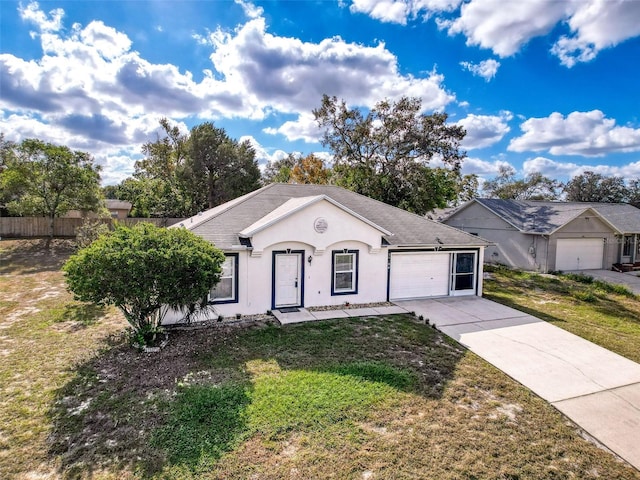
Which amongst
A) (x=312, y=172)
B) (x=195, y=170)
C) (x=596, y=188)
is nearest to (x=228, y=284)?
(x=195, y=170)

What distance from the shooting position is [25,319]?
37.9 ft

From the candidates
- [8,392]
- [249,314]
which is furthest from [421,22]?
[8,392]

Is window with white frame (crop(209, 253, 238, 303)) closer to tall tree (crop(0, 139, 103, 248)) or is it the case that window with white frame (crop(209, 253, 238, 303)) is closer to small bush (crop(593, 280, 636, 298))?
small bush (crop(593, 280, 636, 298))

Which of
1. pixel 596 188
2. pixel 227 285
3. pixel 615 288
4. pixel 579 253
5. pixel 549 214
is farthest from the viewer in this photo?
pixel 596 188

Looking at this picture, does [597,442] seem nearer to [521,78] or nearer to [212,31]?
[212,31]

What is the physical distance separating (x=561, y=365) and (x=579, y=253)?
62.5 feet

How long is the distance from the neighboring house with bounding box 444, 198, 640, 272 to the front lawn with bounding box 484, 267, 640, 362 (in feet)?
6.92

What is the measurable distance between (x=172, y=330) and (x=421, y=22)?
47.2 ft

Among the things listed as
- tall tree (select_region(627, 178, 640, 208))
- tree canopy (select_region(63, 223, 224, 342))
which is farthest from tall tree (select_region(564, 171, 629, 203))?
tree canopy (select_region(63, 223, 224, 342))

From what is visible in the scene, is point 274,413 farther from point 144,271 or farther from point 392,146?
point 392,146

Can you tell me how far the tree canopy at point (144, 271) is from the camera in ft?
28.0

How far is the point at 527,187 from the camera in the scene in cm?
5181

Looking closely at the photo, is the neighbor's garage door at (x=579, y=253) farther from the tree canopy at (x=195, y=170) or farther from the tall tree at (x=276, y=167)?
the tall tree at (x=276, y=167)

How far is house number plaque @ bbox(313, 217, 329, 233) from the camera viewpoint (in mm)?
12586
